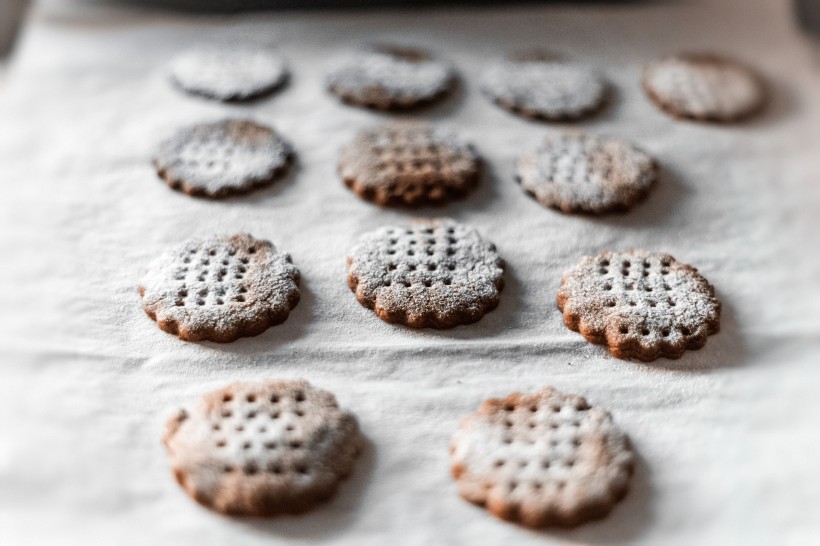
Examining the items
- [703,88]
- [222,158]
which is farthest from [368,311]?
[703,88]

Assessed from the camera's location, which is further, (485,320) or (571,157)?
(571,157)

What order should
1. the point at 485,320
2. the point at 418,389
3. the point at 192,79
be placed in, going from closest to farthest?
1. the point at 418,389
2. the point at 485,320
3. the point at 192,79

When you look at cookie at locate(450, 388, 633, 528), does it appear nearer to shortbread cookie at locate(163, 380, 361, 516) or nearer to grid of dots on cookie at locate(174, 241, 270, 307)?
shortbread cookie at locate(163, 380, 361, 516)

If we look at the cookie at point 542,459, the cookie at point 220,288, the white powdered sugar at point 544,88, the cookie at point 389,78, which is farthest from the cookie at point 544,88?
the cookie at point 542,459

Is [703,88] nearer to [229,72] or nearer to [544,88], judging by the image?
[544,88]

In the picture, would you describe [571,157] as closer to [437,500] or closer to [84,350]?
[437,500]

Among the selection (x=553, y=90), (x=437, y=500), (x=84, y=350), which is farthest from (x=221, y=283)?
(x=553, y=90)

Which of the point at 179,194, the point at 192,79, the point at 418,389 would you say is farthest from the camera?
the point at 192,79

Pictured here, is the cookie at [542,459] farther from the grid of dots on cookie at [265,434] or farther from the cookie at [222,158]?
the cookie at [222,158]
